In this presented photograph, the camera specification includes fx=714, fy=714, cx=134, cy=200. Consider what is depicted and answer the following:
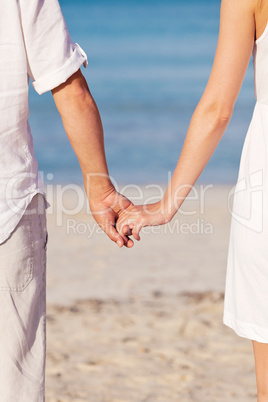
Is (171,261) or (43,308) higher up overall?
(43,308)

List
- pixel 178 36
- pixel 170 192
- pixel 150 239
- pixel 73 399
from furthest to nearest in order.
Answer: pixel 178 36 → pixel 150 239 → pixel 73 399 → pixel 170 192

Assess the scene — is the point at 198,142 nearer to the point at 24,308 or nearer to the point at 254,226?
the point at 254,226

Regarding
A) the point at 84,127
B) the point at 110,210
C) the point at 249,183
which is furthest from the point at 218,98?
the point at 110,210

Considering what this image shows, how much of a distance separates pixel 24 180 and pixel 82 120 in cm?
34

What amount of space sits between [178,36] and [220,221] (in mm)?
24130

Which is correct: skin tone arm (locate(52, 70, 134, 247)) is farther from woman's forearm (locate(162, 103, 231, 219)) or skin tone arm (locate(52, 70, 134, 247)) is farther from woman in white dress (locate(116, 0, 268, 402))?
woman in white dress (locate(116, 0, 268, 402))

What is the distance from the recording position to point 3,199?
2.11m

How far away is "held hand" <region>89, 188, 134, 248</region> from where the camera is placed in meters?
2.92

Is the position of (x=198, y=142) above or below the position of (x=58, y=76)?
below

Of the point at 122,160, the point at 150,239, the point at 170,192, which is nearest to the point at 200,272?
the point at 150,239

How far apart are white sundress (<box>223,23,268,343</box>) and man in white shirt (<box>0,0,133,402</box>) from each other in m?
0.58

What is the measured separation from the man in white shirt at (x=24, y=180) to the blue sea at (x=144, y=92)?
311 inches

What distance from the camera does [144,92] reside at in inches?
759

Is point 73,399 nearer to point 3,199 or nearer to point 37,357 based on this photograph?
point 37,357
